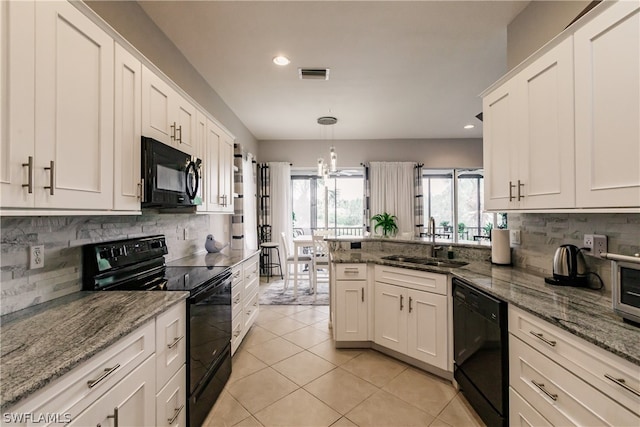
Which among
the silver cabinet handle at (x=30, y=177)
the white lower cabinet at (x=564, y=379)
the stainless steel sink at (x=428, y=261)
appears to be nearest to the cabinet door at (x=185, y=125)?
the silver cabinet handle at (x=30, y=177)

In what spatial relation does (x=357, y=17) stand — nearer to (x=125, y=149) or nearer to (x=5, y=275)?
(x=125, y=149)

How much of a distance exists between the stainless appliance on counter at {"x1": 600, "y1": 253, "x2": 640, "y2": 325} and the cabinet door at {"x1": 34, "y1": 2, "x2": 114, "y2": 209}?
2.16 m

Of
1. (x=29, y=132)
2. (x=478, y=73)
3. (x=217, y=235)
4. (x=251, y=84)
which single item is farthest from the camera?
(x=217, y=235)

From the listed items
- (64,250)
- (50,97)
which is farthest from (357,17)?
(64,250)

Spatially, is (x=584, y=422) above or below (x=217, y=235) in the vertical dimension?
below

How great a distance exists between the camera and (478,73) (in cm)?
320

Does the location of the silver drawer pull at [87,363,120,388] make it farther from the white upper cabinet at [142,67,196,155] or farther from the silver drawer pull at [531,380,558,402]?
the silver drawer pull at [531,380,558,402]

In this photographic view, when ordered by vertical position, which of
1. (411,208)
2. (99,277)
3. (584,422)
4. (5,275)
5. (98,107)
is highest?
(98,107)

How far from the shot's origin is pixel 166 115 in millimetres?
1948

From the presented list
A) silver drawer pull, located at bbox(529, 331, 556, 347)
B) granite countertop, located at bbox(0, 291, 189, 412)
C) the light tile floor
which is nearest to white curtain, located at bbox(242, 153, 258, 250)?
the light tile floor

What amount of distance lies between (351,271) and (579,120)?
1.95m

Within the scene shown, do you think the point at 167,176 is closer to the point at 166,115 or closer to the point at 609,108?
the point at 166,115

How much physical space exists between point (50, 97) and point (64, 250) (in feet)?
2.62

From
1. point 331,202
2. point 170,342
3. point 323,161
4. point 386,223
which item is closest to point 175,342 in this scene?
point 170,342
